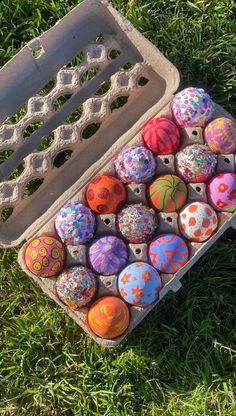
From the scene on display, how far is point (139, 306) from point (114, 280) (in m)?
0.10

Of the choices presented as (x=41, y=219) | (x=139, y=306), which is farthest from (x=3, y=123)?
(x=139, y=306)

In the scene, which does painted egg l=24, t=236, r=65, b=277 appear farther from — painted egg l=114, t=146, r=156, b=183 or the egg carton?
painted egg l=114, t=146, r=156, b=183

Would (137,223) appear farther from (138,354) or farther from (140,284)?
(138,354)

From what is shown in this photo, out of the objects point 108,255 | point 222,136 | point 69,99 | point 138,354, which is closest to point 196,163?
point 222,136

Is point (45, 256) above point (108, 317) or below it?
above

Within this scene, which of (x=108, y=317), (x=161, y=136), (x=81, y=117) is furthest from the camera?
(x=81, y=117)

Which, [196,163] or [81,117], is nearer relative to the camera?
Result: [196,163]

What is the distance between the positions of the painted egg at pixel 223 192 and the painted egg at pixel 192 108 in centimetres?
18

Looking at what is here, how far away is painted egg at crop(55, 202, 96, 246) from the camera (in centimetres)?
186

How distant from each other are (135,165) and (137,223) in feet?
0.55

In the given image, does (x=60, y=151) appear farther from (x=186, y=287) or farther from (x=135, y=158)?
(x=186, y=287)

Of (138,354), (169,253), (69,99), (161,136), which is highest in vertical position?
(69,99)

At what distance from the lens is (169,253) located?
185 cm

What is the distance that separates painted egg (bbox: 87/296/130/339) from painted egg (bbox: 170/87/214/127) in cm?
56
